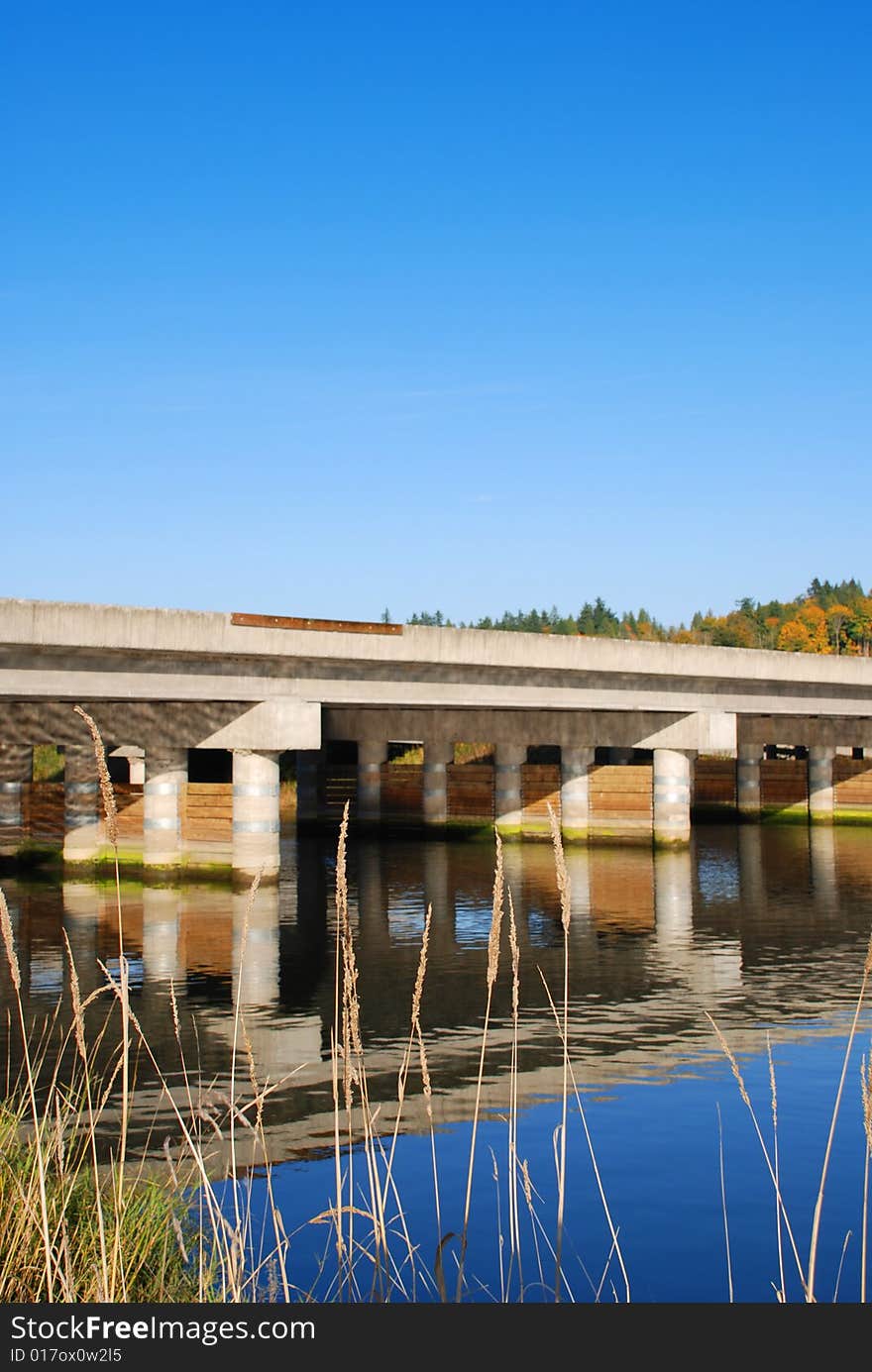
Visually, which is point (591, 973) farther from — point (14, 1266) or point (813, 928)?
point (14, 1266)

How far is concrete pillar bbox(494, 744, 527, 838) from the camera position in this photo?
5709 centimetres

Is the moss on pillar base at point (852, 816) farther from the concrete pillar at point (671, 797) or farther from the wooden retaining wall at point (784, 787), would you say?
the concrete pillar at point (671, 797)

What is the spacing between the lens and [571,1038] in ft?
62.7

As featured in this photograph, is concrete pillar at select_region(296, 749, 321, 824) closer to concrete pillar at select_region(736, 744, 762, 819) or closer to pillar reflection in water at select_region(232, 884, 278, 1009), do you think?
concrete pillar at select_region(736, 744, 762, 819)

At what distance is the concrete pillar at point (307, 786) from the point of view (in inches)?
2589

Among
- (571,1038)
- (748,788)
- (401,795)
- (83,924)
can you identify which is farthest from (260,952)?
(748,788)

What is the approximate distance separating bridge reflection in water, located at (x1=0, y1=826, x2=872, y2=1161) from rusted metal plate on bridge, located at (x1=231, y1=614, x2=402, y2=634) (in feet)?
25.7

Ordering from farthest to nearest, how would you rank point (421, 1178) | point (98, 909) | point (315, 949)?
point (98, 909)
point (315, 949)
point (421, 1178)

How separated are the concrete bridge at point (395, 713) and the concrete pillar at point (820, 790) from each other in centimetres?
10

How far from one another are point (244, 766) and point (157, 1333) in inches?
1383

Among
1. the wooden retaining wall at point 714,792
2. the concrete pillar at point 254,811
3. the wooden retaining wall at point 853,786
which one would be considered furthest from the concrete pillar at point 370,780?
the wooden retaining wall at point 853,786

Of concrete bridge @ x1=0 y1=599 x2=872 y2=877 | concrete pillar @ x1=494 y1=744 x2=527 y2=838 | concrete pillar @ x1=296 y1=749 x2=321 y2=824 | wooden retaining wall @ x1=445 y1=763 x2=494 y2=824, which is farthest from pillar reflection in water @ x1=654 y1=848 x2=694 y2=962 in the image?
concrete pillar @ x1=296 y1=749 x2=321 y2=824

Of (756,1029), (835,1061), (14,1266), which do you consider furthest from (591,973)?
(14,1266)

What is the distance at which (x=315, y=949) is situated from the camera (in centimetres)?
2881
